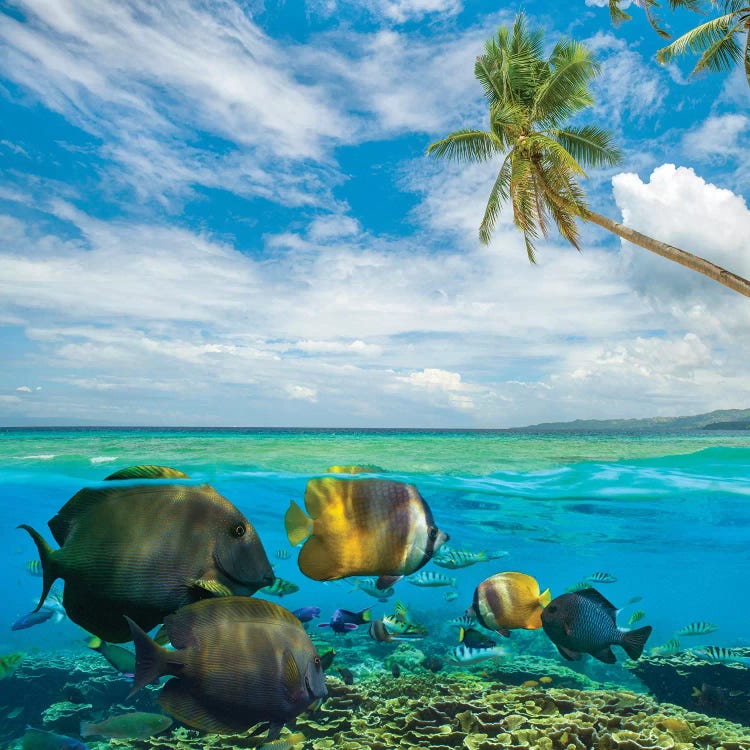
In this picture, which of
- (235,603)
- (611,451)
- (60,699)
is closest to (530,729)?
(235,603)

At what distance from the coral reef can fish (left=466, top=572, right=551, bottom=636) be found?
8227 millimetres

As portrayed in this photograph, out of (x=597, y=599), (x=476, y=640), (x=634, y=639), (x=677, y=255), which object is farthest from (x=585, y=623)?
(x=677, y=255)

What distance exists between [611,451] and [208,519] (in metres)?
21.5

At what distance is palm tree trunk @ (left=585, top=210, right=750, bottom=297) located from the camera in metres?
13.9

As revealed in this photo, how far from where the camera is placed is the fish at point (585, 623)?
3352 mm

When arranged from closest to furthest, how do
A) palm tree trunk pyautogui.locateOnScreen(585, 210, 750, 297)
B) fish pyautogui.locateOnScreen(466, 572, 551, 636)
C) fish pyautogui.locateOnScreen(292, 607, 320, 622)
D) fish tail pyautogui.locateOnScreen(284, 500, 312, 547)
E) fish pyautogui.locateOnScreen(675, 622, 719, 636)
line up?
fish tail pyautogui.locateOnScreen(284, 500, 312, 547), fish pyautogui.locateOnScreen(466, 572, 551, 636), fish pyautogui.locateOnScreen(292, 607, 320, 622), fish pyautogui.locateOnScreen(675, 622, 719, 636), palm tree trunk pyautogui.locateOnScreen(585, 210, 750, 297)

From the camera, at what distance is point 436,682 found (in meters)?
9.50

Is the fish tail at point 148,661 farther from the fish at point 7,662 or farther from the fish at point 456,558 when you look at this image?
the fish at point 456,558

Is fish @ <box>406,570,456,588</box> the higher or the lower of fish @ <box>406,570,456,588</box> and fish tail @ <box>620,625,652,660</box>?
the lower

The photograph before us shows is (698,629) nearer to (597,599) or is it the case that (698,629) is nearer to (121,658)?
(597,599)

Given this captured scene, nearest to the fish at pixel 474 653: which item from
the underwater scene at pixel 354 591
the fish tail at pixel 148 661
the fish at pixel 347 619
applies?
the underwater scene at pixel 354 591

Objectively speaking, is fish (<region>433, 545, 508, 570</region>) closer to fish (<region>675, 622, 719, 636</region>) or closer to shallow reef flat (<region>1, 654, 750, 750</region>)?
shallow reef flat (<region>1, 654, 750, 750</region>)

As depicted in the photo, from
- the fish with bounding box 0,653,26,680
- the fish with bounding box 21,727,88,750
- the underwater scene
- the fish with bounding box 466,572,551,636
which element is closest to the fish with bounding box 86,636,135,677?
the underwater scene

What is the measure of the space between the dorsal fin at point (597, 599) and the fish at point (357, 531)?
6.44ft
